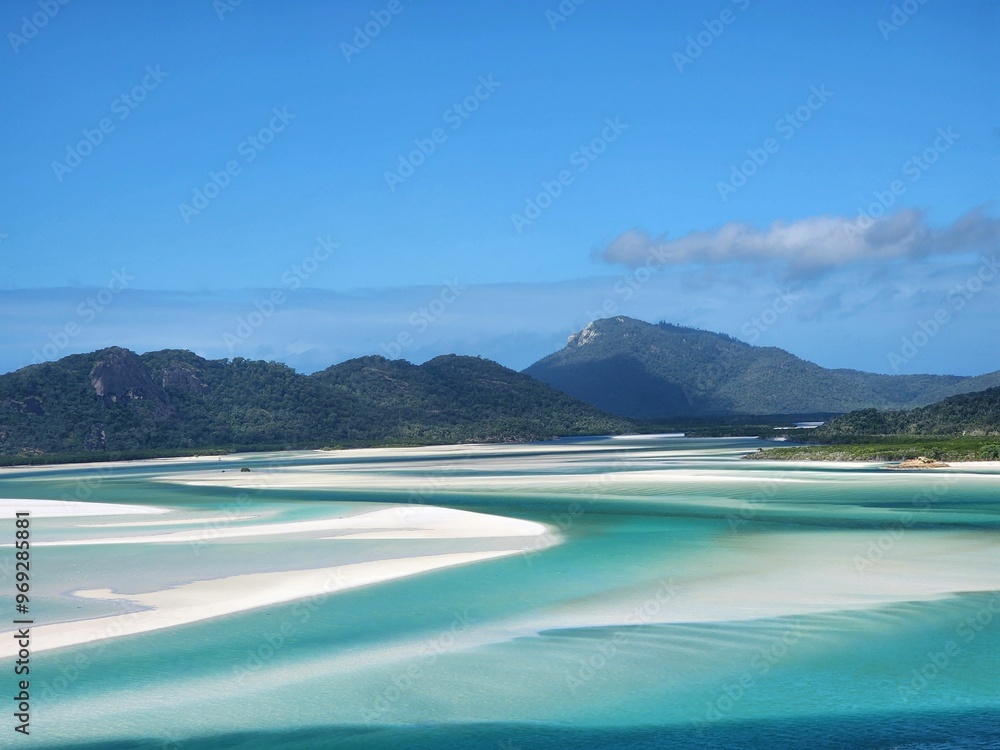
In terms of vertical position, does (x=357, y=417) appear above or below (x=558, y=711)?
above

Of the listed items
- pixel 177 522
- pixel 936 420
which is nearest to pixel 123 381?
pixel 936 420

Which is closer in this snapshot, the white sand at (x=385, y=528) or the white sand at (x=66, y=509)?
the white sand at (x=385, y=528)

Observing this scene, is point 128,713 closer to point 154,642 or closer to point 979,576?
point 154,642

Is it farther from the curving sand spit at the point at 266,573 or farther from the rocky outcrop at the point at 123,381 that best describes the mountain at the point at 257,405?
the curving sand spit at the point at 266,573

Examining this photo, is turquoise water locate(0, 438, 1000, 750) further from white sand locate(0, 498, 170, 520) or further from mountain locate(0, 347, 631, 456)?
mountain locate(0, 347, 631, 456)

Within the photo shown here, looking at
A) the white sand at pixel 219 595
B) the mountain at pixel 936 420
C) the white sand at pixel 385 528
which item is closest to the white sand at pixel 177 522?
the white sand at pixel 385 528

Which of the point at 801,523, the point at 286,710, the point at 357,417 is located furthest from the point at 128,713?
the point at 357,417
